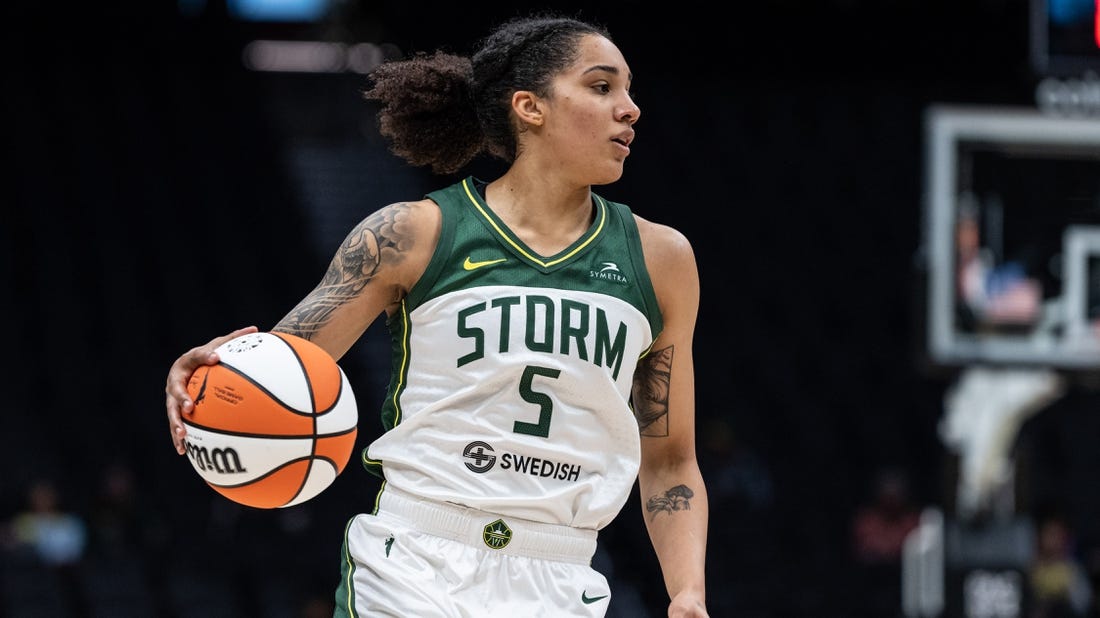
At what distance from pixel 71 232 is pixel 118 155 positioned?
1.41m

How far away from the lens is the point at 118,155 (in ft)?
47.1

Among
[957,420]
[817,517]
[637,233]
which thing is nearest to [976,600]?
[957,420]

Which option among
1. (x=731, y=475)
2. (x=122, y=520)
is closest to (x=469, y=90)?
(x=122, y=520)

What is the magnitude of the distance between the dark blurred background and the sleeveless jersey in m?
5.73

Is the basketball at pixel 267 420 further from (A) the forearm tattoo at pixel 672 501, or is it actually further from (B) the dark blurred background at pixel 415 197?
(B) the dark blurred background at pixel 415 197

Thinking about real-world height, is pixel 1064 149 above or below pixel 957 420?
above

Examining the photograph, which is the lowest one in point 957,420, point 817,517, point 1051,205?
point 817,517

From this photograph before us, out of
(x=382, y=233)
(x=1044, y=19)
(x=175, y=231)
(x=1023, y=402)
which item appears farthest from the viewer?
(x=175, y=231)

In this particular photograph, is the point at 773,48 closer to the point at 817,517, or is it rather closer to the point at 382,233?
the point at 817,517

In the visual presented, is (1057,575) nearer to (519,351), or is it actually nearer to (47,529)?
(47,529)

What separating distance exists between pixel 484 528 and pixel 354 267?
0.63 m

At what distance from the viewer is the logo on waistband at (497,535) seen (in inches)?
125

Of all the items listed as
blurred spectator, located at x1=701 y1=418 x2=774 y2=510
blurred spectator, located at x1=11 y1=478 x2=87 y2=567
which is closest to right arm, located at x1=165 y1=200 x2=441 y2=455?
blurred spectator, located at x1=11 y1=478 x2=87 y2=567

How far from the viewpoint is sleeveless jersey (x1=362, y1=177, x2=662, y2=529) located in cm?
319
